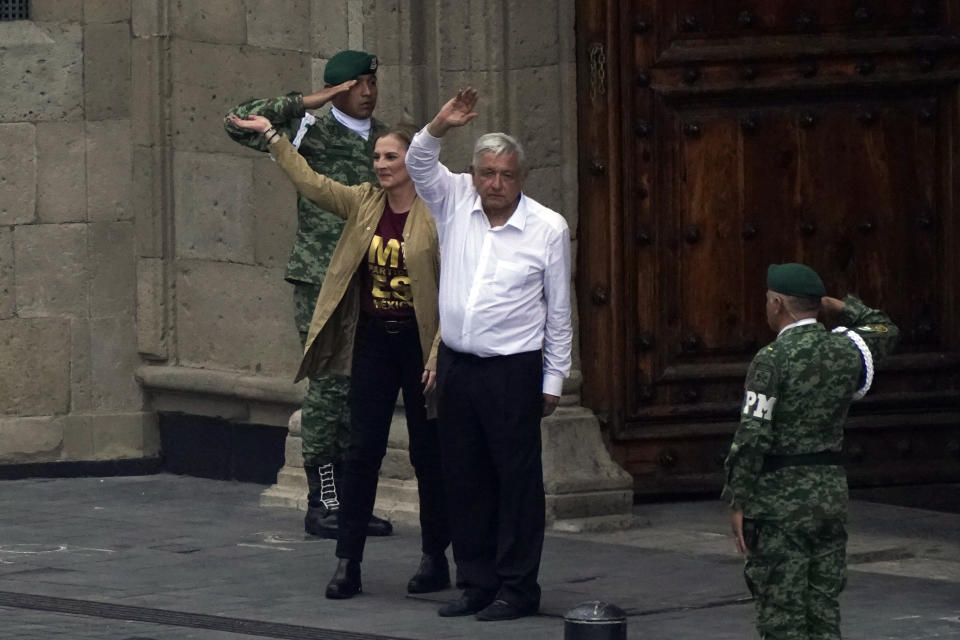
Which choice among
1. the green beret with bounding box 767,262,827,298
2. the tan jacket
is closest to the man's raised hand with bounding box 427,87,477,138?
the tan jacket

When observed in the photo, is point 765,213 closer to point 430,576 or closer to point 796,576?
point 430,576

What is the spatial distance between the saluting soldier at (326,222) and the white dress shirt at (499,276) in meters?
1.64

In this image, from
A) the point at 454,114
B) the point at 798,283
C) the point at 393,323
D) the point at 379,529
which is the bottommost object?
the point at 379,529

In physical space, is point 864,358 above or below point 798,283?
below

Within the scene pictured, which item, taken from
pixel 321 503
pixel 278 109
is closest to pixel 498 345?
pixel 278 109

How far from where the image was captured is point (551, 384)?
27.9ft

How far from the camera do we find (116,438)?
1245 centimetres

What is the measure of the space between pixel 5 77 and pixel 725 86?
3.82m

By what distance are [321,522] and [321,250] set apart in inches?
46.5

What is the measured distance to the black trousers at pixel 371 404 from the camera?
349 inches

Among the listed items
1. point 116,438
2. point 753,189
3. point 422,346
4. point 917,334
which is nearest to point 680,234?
point 753,189

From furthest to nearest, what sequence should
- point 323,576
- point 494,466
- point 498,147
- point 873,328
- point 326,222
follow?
point 326,222
point 323,576
point 494,466
point 498,147
point 873,328

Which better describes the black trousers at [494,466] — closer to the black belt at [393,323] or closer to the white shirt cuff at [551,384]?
the white shirt cuff at [551,384]

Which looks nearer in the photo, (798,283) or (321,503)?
(798,283)
